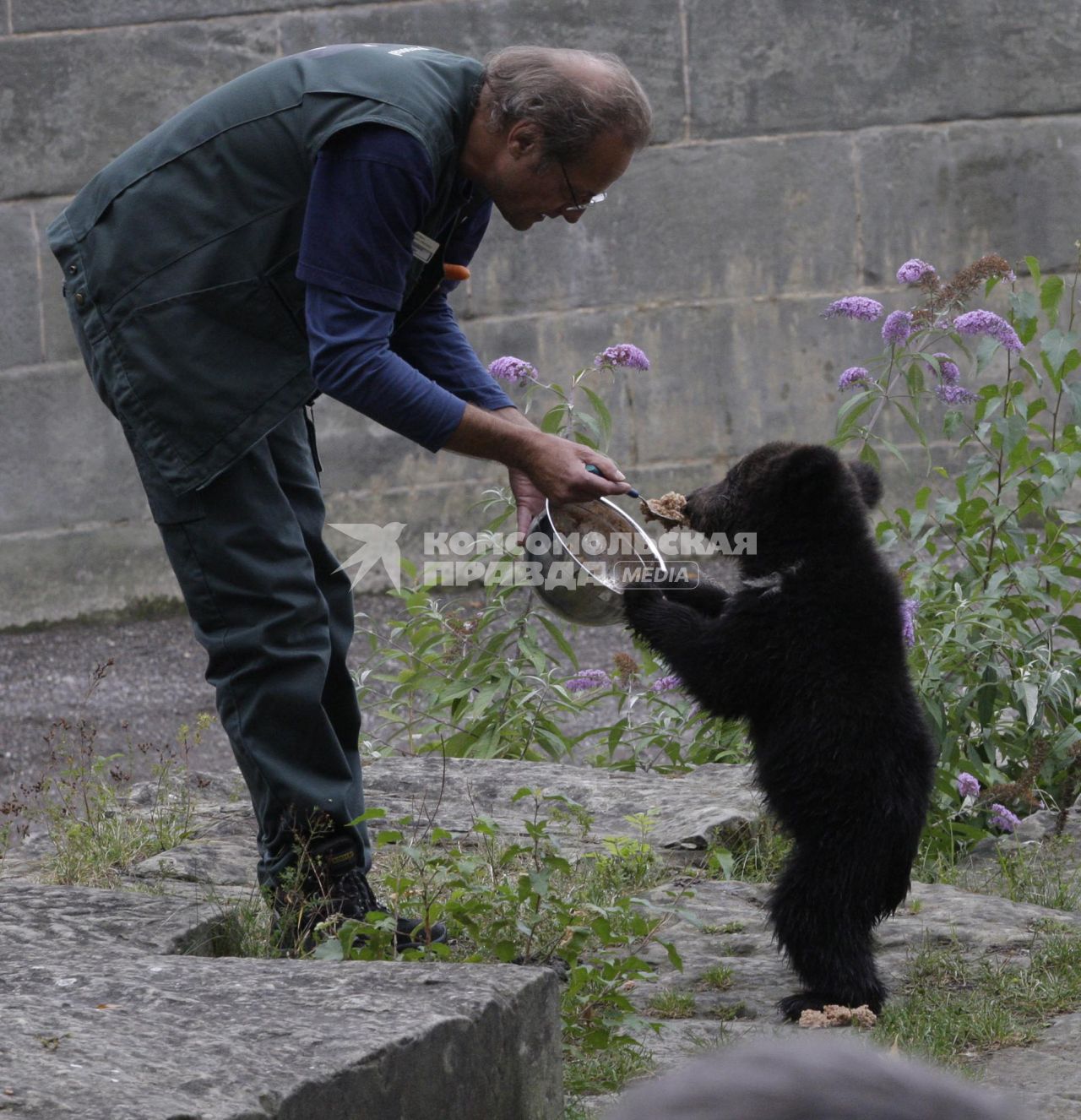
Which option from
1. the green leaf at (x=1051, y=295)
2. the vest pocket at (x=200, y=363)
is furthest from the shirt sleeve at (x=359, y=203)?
the green leaf at (x=1051, y=295)

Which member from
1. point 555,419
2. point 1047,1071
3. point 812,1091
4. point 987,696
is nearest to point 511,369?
point 555,419

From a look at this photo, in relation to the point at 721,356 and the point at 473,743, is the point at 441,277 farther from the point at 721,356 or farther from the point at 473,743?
the point at 721,356

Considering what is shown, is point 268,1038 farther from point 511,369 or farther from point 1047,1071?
point 511,369

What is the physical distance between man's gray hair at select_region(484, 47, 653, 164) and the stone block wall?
4756 millimetres

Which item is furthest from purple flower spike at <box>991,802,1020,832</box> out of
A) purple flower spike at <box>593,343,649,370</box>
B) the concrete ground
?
the concrete ground

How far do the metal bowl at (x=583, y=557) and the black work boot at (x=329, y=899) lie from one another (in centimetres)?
80

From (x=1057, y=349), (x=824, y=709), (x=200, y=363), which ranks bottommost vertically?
(x=824, y=709)

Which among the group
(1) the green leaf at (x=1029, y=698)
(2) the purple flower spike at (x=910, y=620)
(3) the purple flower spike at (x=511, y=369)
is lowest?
(1) the green leaf at (x=1029, y=698)

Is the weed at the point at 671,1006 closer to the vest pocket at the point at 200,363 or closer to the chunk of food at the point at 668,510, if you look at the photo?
the chunk of food at the point at 668,510

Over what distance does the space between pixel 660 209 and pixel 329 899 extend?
5368mm

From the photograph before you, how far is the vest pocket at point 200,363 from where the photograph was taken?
3344 mm

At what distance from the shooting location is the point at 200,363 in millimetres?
3348

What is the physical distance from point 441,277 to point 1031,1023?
6.82 feet

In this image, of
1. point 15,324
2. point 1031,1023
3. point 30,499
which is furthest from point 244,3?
point 1031,1023
